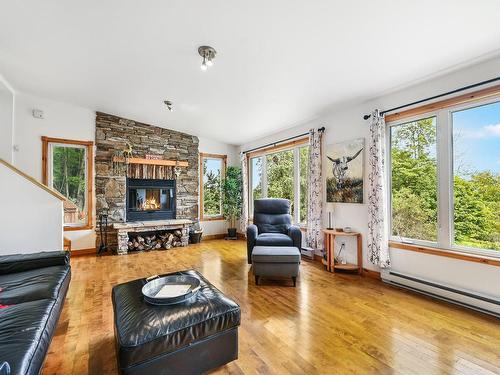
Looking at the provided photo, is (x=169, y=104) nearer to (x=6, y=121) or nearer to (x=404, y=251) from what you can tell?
(x=6, y=121)

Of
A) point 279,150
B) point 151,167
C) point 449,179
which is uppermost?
point 279,150

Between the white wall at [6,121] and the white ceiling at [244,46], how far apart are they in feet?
0.95

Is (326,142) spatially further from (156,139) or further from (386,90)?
(156,139)

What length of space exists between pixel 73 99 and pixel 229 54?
352 centimetres

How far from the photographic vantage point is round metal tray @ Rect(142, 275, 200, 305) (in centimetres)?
154

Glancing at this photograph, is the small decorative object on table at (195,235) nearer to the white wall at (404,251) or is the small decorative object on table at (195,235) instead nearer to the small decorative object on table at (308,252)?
the small decorative object on table at (308,252)

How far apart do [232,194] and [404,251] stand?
3.91 m

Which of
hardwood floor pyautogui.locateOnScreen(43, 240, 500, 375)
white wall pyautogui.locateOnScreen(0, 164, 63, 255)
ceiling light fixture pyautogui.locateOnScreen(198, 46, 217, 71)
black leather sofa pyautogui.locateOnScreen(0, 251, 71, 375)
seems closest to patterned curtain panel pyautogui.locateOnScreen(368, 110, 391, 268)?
hardwood floor pyautogui.locateOnScreen(43, 240, 500, 375)

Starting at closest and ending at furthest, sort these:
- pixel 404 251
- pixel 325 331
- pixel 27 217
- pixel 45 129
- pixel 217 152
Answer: pixel 325 331, pixel 27 217, pixel 404 251, pixel 45 129, pixel 217 152

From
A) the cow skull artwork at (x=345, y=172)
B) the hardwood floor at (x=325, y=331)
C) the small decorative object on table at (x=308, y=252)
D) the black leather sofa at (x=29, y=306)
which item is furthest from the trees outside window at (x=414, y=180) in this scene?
the black leather sofa at (x=29, y=306)

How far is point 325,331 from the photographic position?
201 cm

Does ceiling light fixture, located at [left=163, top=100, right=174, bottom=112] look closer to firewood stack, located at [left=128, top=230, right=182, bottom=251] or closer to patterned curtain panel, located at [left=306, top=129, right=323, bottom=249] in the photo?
patterned curtain panel, located at [left=306, top=129, right=323, bottom=249]

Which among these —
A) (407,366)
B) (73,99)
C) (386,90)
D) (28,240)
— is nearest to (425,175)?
(386,90)

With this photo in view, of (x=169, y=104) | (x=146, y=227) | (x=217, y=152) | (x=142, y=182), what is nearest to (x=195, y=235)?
(x=146, y=227)
